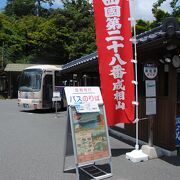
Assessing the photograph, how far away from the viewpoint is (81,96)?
21.9 feet

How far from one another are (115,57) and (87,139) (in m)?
2.34

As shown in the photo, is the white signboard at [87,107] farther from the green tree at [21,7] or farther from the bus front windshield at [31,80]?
the green tree at [21,7]

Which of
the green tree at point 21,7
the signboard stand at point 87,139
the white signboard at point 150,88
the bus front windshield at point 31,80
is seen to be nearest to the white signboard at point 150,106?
the white signboard at point 150,88

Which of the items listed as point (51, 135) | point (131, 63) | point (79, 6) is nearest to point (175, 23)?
point (131, 63)

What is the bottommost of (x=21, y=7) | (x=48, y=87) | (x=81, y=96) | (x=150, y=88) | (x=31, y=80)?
(x=81, y=96)

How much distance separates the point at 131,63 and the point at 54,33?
3410 centimetres

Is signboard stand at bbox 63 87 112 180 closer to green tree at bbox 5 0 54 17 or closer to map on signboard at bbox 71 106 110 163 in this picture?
map on signboard at bbox 71 106 110 163

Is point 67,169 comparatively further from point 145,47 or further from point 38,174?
point 145,47

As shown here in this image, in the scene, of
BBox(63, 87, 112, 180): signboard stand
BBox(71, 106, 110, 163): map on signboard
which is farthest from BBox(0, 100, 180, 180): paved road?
BBox(71, 106, 110, 163): map on signboard

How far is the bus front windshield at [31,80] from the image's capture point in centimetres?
1970

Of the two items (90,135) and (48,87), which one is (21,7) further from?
(90,135)

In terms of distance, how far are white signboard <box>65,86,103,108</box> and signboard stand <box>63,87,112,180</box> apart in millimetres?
63

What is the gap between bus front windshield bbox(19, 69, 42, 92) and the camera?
19.7 metres

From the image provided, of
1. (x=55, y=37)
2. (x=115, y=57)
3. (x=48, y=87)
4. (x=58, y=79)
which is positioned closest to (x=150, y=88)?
(x=115, y=57)
